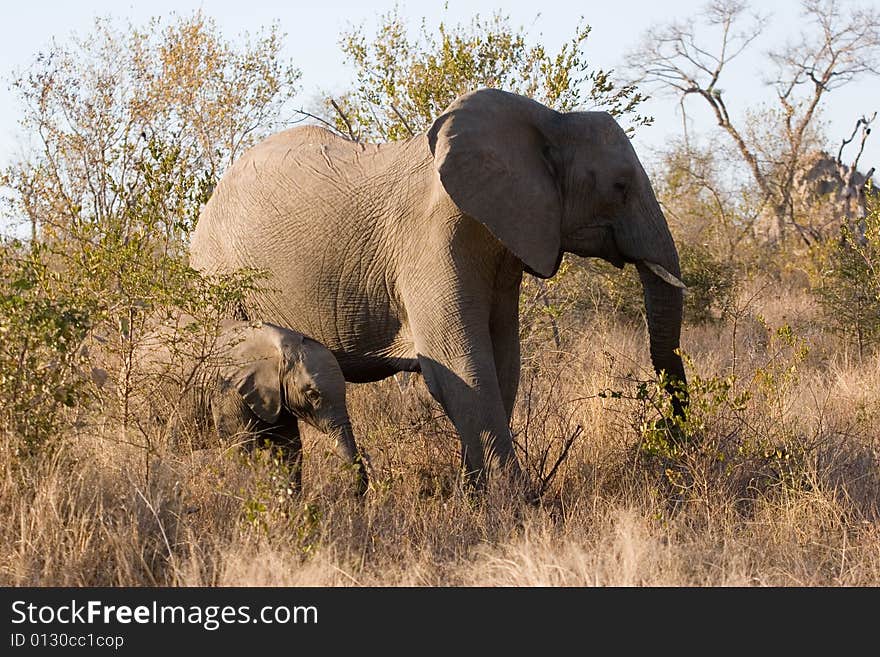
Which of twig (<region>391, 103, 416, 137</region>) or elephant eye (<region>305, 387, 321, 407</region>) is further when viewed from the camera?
twig (<region>391, 103, 416, 137</region>)

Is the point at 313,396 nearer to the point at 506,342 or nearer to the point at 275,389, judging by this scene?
the point at 275,389

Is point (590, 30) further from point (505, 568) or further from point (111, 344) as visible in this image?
point (505, 568)

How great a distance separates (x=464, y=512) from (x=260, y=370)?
1.29m

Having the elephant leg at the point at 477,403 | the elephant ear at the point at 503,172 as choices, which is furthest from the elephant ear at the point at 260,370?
the elephant ear at the point at 503,172

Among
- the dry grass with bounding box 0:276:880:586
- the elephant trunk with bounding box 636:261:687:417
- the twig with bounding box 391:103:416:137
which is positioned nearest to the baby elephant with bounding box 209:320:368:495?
the dry grass with bounding box 0:276:880:586

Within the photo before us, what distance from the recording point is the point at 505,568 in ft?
A: 16.7

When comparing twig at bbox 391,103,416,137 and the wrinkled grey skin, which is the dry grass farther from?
twig at bbox 391,103,416,137

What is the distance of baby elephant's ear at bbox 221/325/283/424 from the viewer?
6.32m

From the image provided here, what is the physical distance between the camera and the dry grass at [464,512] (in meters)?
5.20

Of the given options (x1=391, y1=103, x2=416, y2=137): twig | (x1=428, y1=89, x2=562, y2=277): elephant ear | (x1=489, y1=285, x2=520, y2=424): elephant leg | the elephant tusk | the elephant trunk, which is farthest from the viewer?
(x1=391, y1=103, x2=416, y2=137): twig

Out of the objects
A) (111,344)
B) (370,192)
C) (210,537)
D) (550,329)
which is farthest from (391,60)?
(210,537)

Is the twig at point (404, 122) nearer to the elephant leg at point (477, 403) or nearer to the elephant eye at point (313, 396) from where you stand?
the elephant leg at point (477, 403)

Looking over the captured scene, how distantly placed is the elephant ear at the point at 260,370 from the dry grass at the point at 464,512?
1.12 ft
